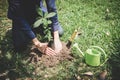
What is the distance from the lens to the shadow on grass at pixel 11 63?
3.33 metres

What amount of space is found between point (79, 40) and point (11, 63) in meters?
0.99

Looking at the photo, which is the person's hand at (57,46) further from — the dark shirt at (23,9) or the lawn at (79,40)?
the dark shirt at (23,9)

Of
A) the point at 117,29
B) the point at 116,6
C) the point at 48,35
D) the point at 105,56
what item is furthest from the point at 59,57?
the point at 116,6

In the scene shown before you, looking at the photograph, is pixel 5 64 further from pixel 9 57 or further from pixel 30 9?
pixel 30 9

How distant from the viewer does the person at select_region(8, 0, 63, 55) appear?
11.0 ft

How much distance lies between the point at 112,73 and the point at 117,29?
86 centimetres

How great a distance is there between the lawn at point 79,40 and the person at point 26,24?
178mm

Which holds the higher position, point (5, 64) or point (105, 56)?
point (105, 56)

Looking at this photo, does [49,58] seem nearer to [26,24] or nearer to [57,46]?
[57,46]

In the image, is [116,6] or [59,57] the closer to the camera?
[59,57]

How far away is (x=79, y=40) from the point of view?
381 centimetres

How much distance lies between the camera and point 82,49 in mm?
3652

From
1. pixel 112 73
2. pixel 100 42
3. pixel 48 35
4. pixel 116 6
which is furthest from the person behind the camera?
pixel 116 6

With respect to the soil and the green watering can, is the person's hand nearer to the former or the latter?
the soil
